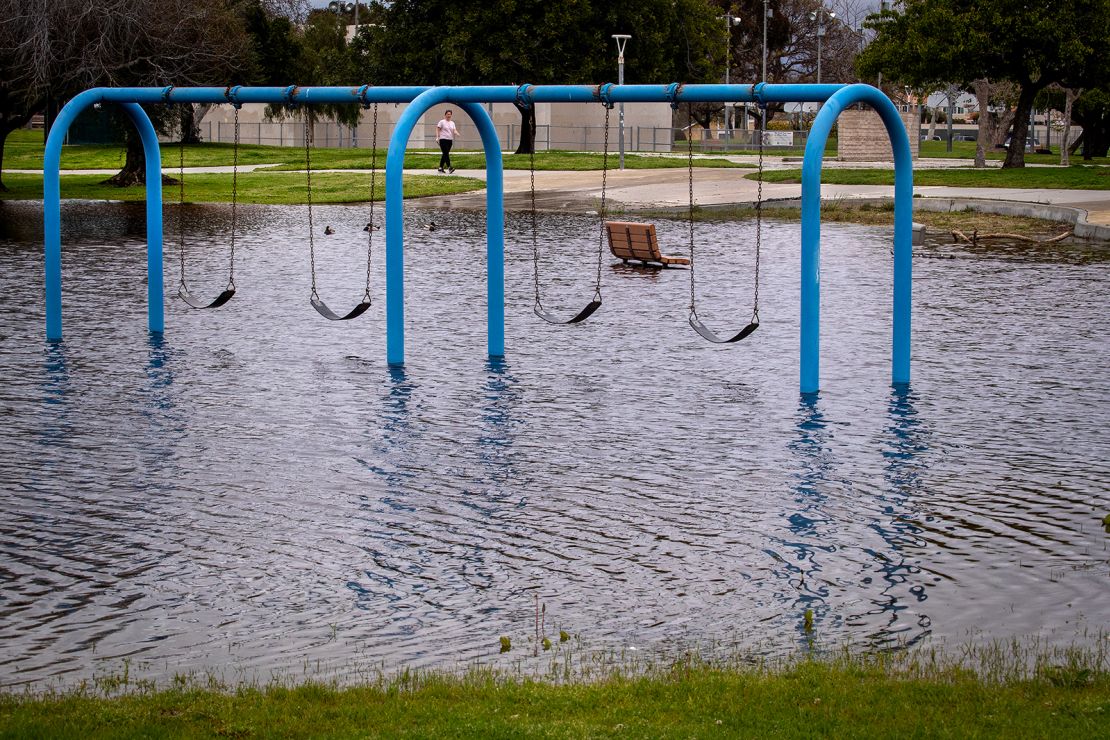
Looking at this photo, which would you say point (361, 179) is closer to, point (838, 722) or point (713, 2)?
point (838, 722)

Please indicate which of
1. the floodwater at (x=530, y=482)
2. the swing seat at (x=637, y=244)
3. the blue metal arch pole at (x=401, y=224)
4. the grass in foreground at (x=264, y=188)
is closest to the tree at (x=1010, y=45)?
the grass in foreground at (x=264, y=188)

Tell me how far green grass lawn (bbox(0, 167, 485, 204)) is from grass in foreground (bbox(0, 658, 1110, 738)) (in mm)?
28113

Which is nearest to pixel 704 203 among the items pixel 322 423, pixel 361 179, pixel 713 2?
pixel 361 179

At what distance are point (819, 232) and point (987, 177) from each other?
93.6 ft

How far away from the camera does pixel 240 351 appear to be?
45.8 feet

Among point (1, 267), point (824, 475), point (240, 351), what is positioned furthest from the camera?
point (1, 267)

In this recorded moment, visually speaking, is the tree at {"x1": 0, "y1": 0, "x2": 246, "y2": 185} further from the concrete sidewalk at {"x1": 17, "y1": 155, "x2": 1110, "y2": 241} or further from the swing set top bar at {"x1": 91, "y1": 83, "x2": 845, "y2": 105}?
the swing set top bar at {"x1": 91, "y1": 83, "x2": 845, "y2": 105}

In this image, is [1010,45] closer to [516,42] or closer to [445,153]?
[445,153]

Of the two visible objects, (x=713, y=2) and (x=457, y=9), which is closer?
(x=457, y=9)

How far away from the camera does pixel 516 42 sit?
52.9 m

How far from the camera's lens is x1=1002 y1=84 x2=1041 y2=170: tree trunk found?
4150cm

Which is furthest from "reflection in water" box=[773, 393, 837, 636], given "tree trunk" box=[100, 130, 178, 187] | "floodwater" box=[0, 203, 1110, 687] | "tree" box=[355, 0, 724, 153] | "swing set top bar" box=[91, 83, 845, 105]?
"tree" box=[355, 0, 724, 153]

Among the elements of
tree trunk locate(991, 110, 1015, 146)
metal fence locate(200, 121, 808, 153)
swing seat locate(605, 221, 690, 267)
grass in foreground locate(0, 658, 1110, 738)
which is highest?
tree trunk locate(991, 110, 1015, 146)

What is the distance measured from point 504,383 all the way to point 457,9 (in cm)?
4333
